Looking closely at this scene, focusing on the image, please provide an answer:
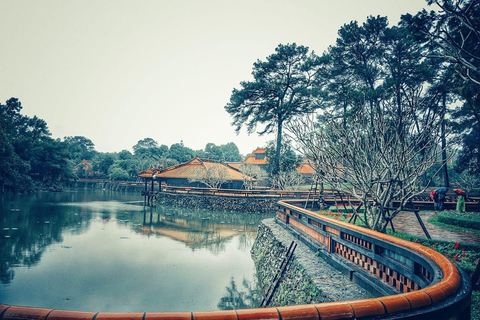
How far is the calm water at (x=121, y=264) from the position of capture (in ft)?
24.6

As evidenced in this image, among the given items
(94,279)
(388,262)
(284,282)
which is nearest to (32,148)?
(94,279)

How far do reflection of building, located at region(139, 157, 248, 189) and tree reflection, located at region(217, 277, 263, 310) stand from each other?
24265 mm

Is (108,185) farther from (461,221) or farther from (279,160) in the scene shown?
(461,221)

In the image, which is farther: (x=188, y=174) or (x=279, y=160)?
(x=188, y=174)

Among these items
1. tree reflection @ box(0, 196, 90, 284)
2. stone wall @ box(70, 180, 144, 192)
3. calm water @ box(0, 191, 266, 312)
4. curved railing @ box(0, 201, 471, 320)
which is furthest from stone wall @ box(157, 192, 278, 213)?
stone wall @ box(70, 180, 144, 192)

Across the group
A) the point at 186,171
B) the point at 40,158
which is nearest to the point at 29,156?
the point at 40,158

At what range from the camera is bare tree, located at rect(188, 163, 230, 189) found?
32000 millimetres

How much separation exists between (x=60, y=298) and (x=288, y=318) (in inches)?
318

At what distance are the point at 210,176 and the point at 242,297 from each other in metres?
24.2

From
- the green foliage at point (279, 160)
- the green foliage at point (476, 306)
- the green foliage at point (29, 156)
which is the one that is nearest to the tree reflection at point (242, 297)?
the green foliage at point (476, 306)

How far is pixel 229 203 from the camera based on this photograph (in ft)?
84.4

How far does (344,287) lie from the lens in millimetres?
4648

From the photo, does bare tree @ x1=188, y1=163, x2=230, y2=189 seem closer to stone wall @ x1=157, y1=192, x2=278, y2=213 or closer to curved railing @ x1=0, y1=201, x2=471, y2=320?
stone wall @ x1=157, y1=192, x2=278, y2=213

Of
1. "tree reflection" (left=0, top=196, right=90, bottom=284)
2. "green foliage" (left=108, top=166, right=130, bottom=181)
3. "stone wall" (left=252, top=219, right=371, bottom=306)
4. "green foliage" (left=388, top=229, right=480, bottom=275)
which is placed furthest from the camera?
"green foliage" (left=108, top=166, right=130, bottom=181)
